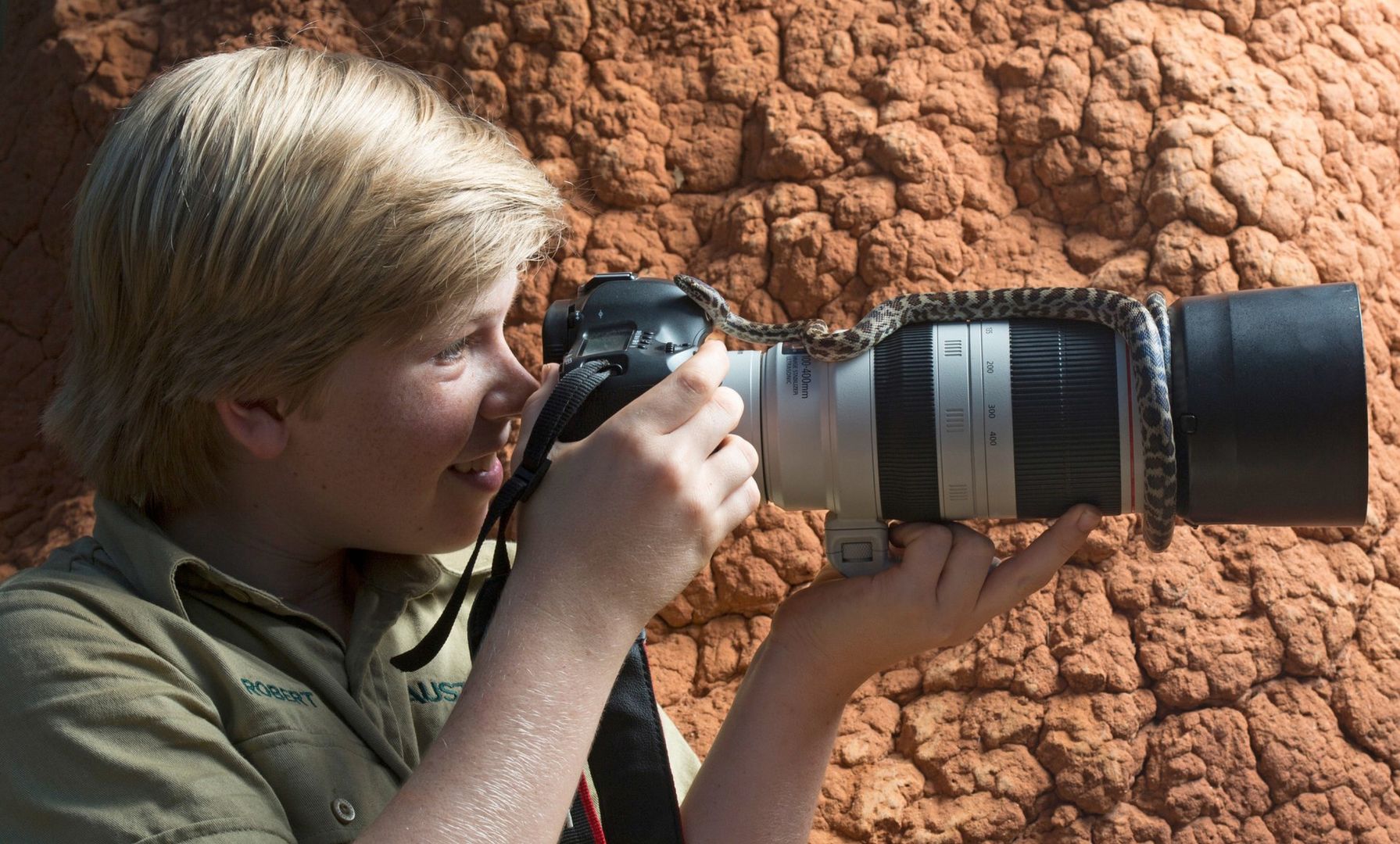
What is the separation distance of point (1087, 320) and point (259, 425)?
1.14 metres

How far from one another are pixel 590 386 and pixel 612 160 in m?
1.88

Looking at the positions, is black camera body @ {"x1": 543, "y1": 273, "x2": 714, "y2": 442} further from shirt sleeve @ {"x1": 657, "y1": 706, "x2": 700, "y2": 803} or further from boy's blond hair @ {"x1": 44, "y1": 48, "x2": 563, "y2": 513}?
shirt sleeve @ {"x1": 657, "y1": 706, "x2": 700, "y2": 803}

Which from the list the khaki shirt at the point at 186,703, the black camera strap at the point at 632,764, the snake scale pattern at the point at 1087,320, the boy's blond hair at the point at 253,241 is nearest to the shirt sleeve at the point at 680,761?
the black camera strap at the point at 632,764

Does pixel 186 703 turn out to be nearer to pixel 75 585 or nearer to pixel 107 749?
pixel 107 749

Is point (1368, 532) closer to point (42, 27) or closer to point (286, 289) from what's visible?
point (286, 289)

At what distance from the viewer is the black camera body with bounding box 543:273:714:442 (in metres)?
1.52

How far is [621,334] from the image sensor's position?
62.5 inches

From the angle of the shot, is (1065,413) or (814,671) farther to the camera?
(814,671)

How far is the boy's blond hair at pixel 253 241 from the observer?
1.35 m

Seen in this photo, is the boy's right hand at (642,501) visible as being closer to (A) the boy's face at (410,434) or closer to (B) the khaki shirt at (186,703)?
(A) the boy's face at (410,434)

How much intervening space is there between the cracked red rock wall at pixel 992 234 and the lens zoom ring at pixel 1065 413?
1.21 m

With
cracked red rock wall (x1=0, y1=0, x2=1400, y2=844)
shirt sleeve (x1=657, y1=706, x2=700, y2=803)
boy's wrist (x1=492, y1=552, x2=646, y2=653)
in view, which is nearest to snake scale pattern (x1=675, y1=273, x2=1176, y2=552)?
boy's wrist (x1=492, y1=552, x2=646, y2=653)

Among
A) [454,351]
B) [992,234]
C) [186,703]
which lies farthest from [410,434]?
[992,234]

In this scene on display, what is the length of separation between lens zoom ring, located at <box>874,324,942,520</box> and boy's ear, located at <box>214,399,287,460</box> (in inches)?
31.7
